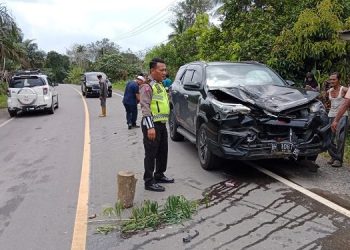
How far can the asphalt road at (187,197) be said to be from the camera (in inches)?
179

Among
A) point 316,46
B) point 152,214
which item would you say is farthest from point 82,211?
point 316,46

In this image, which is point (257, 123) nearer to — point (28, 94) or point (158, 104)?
point (158, 104)

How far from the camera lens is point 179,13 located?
51.9 meters

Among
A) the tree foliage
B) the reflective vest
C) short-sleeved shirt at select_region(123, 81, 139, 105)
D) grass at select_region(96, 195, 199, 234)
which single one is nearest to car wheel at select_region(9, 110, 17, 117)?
short-sleeved shirt at select_region(123, 81, 139, 105)

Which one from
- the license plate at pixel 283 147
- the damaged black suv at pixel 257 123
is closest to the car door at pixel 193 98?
the damaged black suv at pixel 257 123

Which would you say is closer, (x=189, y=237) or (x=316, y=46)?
(x=189, y=237)

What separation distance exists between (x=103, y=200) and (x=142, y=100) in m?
1.45

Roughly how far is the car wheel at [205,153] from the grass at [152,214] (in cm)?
166

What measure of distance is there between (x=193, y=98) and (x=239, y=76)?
0.93 metres

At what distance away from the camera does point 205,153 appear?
7.31 metres

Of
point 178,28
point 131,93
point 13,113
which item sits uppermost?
point 178,28

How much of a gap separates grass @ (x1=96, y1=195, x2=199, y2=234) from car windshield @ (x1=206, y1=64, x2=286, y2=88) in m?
2.87

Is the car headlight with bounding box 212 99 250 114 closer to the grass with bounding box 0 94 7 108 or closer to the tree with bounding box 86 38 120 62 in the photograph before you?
the grass with bounding box 0 94 7 108

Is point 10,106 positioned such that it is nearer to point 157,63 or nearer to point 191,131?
point 191,131
